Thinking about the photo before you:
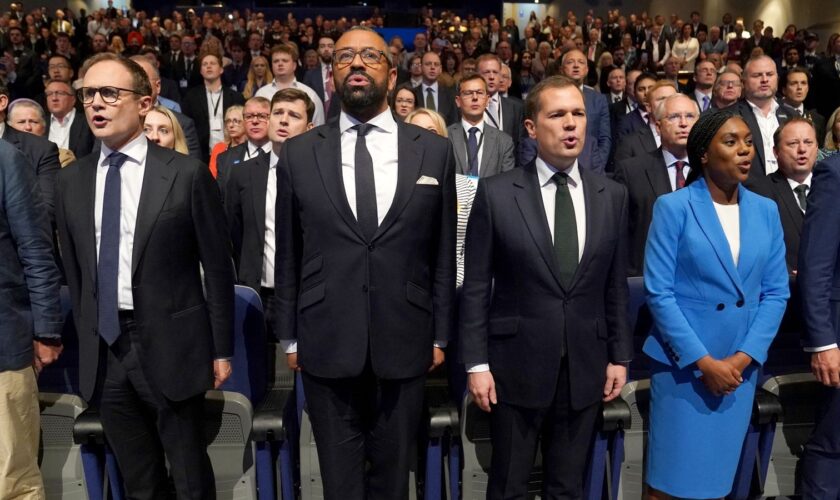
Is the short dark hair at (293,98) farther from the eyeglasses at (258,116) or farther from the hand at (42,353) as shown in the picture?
the hand at (42,353)

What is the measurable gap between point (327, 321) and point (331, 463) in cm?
41

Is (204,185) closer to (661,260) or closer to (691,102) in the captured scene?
(661,260)

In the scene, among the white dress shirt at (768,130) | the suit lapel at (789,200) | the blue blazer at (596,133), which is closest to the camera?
the suit lapel at (789,200)

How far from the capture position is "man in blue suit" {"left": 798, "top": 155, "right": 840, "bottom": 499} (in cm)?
244

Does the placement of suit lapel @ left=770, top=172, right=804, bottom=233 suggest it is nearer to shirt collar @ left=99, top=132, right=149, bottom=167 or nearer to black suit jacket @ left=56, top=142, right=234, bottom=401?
black suit jacket @ left=56, top=142, right=234, bottom=401

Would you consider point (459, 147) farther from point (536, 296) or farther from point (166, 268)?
point (166, 268)

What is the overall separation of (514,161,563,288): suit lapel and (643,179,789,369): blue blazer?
0.38 metres

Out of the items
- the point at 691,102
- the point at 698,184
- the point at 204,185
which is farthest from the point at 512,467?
the point at 691,102

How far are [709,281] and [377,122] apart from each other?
108 cm

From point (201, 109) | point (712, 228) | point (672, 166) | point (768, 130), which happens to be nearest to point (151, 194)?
point (712, 228)

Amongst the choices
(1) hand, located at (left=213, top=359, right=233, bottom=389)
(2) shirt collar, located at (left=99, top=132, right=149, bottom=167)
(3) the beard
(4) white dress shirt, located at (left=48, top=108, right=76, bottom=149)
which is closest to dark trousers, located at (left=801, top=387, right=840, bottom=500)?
(3) the beard

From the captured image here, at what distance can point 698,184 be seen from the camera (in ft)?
7.73

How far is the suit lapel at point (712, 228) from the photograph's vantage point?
227 centimetres

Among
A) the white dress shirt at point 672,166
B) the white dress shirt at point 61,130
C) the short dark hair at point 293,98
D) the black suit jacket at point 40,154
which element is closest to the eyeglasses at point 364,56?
the short dark hair at point 293,98
